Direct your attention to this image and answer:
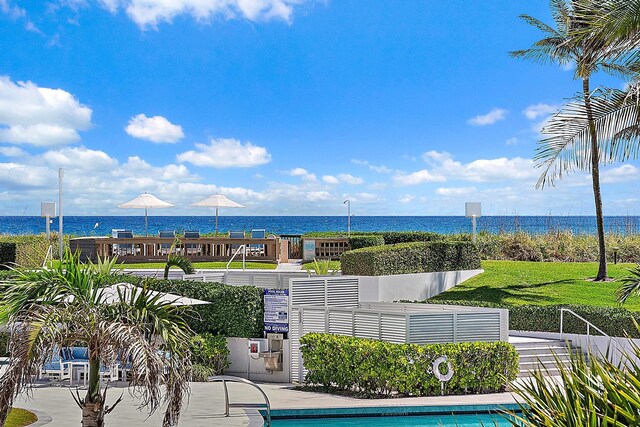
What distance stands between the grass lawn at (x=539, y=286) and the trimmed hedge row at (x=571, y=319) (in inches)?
54.2

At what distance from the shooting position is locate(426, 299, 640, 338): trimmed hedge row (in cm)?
1819

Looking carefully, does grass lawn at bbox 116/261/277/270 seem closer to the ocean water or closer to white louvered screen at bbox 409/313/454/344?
white louvered screen at bbox 409/313/454/344

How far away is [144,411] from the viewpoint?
42.4 ft

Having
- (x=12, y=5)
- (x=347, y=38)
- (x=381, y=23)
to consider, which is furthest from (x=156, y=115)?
(x=381, y=23)

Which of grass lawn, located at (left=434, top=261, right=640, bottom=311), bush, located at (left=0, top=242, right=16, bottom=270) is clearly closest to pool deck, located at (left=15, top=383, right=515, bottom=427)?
grass lawn, located at (left=434, top=261, right=640, bottom=311)

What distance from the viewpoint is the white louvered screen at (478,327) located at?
1598cm

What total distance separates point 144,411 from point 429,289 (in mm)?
13318

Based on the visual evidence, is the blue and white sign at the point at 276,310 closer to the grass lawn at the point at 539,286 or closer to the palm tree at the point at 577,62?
the palm tree at the point at 577,62

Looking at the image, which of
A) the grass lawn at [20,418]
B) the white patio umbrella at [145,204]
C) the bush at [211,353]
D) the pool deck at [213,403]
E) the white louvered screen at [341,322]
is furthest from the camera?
the white patio umbrella at [145,204]

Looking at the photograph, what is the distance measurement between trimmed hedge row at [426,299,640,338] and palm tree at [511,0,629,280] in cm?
325

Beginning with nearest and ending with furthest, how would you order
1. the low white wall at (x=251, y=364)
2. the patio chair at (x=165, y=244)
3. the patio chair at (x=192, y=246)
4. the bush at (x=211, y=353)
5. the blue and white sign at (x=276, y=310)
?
the bush at (x=211, y=353) < the low white wall at (x=251, y=364) < the blue and white sign at (x=276, y=310) < the patio chair at (x=192, y=246) < the patio chair at (x=165, y=244)

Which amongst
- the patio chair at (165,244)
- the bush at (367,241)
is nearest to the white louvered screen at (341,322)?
the bush at (367,241)

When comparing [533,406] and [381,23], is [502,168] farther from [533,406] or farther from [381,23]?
[533,406]

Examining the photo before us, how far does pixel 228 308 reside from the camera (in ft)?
56.2
